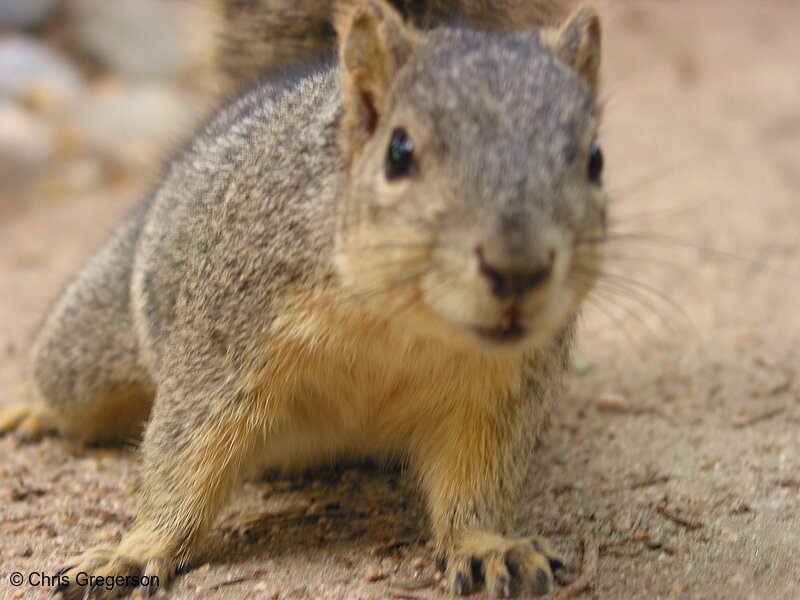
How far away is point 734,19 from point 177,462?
9016mm

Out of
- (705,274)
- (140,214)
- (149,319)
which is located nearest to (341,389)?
(149,319)

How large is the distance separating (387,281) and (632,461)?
170 centimetres

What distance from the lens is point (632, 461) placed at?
360 centimetres

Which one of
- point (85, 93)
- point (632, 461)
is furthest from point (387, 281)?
point (85, 93)

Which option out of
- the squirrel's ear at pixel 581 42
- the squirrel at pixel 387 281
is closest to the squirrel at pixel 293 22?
the squirrel at pixel 387 281

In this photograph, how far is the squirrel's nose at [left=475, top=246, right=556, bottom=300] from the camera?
209 centimetres

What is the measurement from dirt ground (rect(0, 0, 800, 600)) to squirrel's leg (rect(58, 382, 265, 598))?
113mm

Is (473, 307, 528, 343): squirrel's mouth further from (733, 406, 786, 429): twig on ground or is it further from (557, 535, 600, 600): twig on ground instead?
(733, 406, 786, 429): twig on ground

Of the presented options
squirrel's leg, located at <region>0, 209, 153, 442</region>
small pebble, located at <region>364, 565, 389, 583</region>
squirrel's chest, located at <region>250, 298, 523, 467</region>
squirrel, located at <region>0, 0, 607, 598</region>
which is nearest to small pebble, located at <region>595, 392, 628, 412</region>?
squirrel, located at <region>0, 0, 607, 598</region>

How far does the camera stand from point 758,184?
670 cm

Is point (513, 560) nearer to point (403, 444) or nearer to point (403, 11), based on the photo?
point (403, 444)

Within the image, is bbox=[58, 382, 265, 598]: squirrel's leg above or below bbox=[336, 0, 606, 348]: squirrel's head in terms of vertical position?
below

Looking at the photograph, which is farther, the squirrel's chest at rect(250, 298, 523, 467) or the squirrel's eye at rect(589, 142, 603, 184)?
the squirrel's chest at rect(250, 298, 523, 467)

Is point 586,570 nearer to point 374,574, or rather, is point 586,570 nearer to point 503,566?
point 503,566
